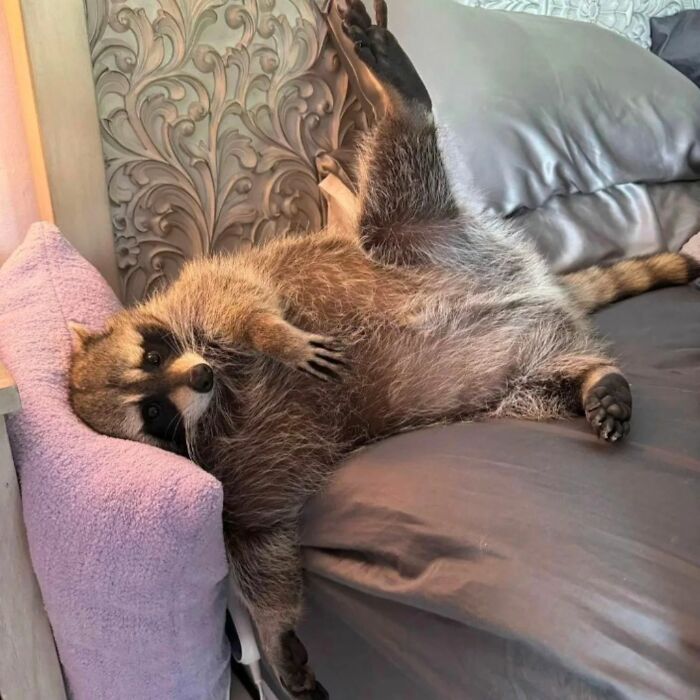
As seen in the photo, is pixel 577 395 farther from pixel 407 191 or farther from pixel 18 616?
pixel 18 616

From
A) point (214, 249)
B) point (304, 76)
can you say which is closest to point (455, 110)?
point (304, 76)

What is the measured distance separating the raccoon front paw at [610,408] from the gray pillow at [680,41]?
1.22 m

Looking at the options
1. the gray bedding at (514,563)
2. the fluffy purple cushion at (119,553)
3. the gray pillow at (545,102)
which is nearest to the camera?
the gray bedding at (514,563)

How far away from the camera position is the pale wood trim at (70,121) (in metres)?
1.24

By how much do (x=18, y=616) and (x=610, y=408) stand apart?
793 mm

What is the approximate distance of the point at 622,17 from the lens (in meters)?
2.01

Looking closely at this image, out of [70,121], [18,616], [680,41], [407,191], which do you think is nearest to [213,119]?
[70,121]

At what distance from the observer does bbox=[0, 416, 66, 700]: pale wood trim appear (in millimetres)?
898

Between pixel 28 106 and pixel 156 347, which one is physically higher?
pixel 28 106

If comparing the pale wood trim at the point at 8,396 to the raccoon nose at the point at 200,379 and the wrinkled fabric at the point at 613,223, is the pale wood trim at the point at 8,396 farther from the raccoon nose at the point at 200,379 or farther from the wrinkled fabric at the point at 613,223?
the wrinkled fabric at the point at 613,223

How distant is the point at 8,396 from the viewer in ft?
2.68

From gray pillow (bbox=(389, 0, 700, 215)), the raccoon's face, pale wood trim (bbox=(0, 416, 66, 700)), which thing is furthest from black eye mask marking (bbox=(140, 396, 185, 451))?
gray pillow (bbox=(389, 0, 700, 215))

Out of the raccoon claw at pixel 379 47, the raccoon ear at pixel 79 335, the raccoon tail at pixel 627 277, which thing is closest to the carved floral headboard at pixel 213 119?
the raccoon claw at pixel 379 47

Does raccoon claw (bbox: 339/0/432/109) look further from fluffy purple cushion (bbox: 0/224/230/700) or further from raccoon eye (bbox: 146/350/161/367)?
fluffy purple cushion (bbox: 0/224/230/700)
